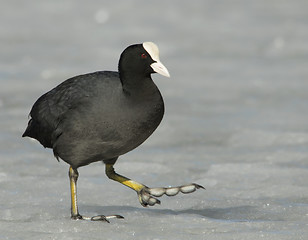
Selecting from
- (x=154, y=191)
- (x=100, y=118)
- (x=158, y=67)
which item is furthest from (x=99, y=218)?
(x=158, y=67)

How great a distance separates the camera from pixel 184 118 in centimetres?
998

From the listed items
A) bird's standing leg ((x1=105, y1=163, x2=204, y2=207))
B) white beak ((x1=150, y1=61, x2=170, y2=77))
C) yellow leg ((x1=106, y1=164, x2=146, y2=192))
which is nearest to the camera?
white beak ((x1=150, y1=61, x2=170, y2=77))

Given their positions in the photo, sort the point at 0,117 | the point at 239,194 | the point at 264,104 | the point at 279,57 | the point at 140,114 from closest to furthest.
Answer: the point at 140,114
the point at 239,194
the point at 0,117
the point at 264,104
the point at 279,57

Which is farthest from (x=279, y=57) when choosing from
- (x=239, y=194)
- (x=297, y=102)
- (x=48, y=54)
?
(x=239, y=194)

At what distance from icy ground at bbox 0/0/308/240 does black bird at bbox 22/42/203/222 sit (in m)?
0.51

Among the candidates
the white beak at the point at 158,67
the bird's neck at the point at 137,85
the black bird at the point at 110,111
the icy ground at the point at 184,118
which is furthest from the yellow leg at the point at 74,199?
the white beak at the point at 158,67

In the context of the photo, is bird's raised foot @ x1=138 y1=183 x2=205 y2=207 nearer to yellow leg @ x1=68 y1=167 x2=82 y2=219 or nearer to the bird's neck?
yellow leg @ x1=68 y1=167 x2=82 y2=219

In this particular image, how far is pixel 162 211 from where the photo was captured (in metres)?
6.18

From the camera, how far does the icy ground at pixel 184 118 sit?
581 centimetres

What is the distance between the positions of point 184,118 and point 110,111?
4.52 meters

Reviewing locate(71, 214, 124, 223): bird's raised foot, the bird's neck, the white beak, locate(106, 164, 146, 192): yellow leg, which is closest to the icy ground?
locate(71, 214, 124, 223): bird's raised foot

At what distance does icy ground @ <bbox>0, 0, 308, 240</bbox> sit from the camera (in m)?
5.81

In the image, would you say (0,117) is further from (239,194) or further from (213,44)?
(213,44)

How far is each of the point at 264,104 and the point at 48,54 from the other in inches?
186
